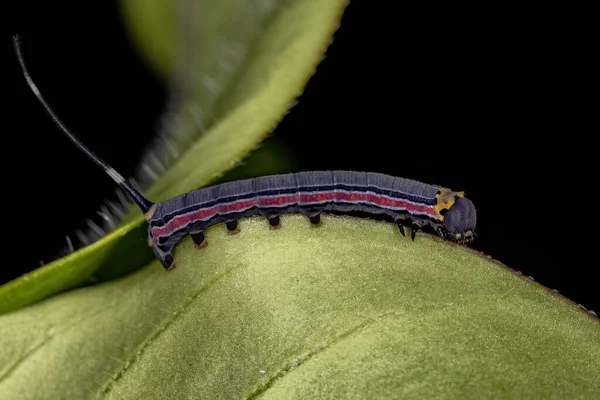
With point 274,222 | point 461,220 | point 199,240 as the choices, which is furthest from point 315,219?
point 461,220

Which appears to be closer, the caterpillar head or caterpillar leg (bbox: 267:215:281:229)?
caterpillar leg (bbox: 267:215:281:229)

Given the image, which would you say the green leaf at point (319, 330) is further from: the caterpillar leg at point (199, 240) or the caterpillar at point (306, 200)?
the caterpillar at point (306, 200)

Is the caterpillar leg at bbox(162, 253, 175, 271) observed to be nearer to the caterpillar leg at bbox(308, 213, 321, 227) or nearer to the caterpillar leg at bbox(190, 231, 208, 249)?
the caterpillar leg at bbox(190, 231, 208, 249)

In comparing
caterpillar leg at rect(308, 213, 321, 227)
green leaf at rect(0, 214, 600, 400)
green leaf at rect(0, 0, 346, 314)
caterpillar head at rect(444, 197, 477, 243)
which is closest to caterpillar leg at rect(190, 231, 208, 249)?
green leaf at rect(0, 214, 600, 400)

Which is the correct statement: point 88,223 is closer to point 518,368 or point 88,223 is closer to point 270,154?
point 270,154

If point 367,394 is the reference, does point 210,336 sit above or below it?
above

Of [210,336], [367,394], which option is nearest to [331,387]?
[367,394]

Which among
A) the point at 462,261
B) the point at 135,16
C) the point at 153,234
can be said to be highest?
the point at 135,16

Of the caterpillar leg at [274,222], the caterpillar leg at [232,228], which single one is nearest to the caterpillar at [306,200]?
the caterpillar leg at [232,228]

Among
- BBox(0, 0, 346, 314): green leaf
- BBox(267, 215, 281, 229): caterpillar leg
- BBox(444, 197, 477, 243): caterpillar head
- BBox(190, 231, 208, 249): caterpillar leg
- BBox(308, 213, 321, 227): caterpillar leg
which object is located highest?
BBox(0, 0, 346, 314): green leaf
